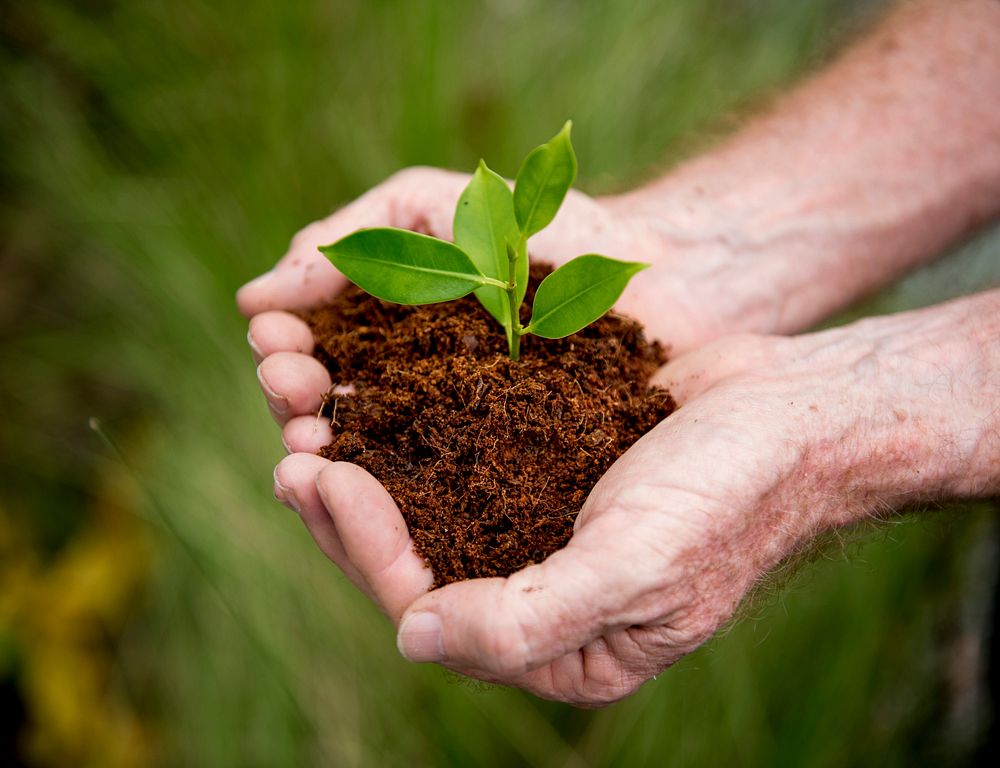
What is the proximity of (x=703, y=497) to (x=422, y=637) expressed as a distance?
1.11ft

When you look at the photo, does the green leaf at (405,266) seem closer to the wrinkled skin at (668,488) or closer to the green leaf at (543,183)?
the green leaf at (543,183)

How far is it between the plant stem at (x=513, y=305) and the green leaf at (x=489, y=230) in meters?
0.02

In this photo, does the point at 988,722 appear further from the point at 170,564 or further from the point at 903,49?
the point at 170,564

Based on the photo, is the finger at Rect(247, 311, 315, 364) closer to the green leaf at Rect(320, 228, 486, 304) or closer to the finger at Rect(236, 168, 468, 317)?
the finger at Rect(236, 168, 468, 317)

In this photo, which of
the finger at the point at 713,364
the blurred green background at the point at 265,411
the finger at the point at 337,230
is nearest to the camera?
the finger at the point at 713,364

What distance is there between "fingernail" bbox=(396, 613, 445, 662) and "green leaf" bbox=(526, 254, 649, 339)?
1.24 feet

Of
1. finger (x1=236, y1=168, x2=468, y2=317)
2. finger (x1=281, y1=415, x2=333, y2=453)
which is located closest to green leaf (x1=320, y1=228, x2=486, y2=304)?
finger (x1=281, y1=415, x2=333, y2=453)

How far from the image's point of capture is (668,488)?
842 millimetres

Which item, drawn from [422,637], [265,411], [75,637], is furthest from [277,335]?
[75,637]

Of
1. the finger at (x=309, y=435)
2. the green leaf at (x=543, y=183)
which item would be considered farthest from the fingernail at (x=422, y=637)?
the green leaf at (x=543, y=183)

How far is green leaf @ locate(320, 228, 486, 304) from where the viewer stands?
898 millimetres

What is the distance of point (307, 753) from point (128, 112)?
68.2 inches

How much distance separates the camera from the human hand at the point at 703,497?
0.79 m

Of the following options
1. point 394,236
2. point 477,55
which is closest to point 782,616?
point 394,236
